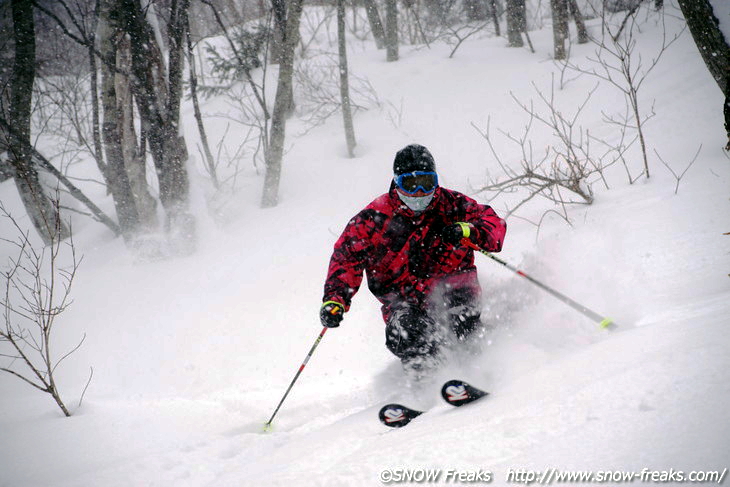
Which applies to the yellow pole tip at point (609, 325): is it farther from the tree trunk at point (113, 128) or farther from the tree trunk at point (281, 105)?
the tree trunk at point (113, 128)

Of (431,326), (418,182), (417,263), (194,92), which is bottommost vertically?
(431,326)

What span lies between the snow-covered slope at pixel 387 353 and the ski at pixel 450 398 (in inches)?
3.6

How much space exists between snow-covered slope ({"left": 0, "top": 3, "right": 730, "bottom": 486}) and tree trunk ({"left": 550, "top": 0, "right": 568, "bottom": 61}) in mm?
2008

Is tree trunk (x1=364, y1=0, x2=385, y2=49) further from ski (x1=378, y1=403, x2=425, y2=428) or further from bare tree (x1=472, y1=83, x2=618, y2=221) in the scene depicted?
ski (x1=378, y1=403, x2=425, y2=428)

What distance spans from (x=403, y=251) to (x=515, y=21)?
1032 cm

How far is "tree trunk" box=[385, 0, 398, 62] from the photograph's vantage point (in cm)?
1129

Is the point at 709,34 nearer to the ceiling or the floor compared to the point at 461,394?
nearer to the ceiling

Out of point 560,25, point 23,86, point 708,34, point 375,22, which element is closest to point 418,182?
point 708,34

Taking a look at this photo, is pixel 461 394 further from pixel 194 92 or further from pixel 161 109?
pixel 194 92

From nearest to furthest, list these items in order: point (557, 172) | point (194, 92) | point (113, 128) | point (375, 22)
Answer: point (557, 172)
point (113, 128)
point (194, 92)
point (375, 22)

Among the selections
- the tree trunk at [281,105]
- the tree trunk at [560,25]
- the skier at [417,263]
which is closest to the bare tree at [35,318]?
the skier at [417,263]

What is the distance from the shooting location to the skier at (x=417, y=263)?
9.29 ft

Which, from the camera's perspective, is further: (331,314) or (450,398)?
(331,314)

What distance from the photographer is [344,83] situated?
9.00 meters
